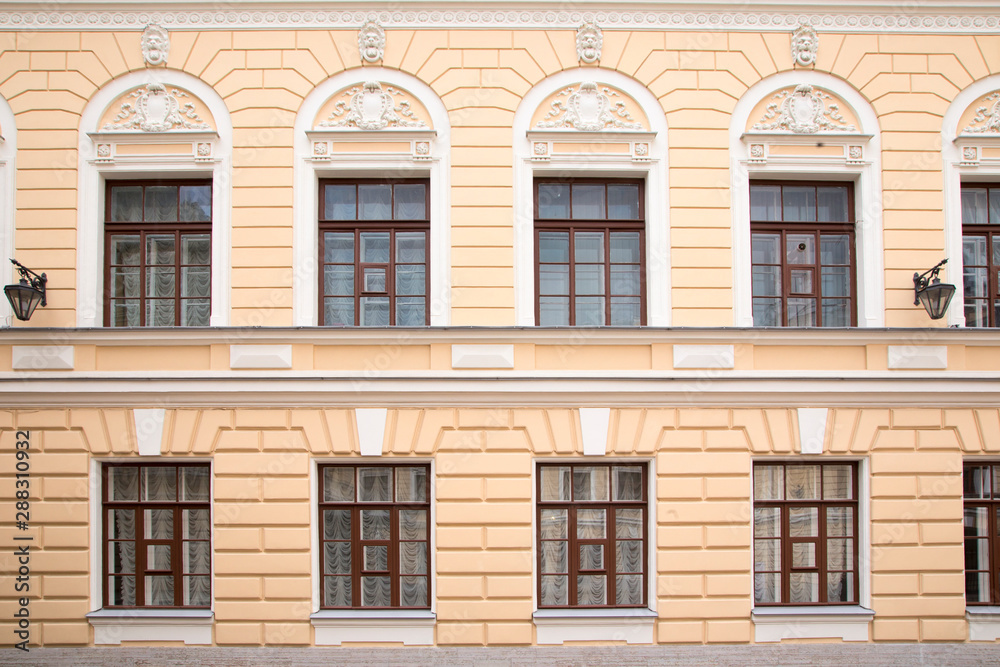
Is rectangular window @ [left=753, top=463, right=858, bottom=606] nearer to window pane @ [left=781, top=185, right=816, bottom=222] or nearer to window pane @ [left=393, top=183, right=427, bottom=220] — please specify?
window pane @ [left=781, top=185, right=816, bottom=222]

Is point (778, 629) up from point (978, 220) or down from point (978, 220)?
down

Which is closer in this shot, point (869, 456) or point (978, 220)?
point (869, 456)

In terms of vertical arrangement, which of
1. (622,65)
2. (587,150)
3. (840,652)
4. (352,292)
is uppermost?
(622,65)

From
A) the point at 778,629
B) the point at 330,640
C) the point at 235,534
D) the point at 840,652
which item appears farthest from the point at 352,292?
the point at 840,652

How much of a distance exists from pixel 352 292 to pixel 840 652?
766 centimetres

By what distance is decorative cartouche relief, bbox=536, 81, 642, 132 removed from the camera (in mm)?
8477

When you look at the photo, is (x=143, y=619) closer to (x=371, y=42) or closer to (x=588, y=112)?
(x=371, y=42)

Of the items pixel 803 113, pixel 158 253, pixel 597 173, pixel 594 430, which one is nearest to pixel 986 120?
pixel 803 113

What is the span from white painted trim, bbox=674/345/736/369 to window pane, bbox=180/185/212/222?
21.0ft

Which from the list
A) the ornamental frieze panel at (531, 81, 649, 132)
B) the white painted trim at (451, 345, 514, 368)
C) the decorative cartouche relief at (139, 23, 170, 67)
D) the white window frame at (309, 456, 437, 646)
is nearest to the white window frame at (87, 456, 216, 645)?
the white window frame at (309, 456, 437, 646)

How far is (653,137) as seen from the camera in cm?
843

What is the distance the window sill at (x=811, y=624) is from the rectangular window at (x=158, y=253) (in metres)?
8.13

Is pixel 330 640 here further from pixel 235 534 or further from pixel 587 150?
pixel 587 150

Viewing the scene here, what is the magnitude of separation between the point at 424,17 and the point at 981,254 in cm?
809
